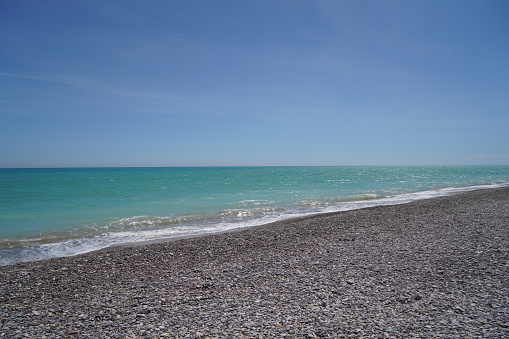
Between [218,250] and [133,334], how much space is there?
16.8 feet

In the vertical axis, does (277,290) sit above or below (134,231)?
above

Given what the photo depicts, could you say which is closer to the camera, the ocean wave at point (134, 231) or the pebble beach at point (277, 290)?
the pebble beach at point (277, 290)

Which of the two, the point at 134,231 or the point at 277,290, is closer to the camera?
the point at 277,290

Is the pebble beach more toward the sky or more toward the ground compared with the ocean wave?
more toward the sky

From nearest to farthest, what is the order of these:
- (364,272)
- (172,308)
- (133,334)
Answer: (133,334) < (172,308) < (364,272)

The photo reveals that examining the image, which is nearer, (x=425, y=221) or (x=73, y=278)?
(x=73, y=278)

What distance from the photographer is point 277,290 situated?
19.9ft

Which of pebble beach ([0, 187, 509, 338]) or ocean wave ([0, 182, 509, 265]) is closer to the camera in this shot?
pebble beach ([0, 187, 509, 338])

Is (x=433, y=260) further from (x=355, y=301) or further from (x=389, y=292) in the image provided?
(x=355, y=301)

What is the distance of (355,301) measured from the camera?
17.7ft

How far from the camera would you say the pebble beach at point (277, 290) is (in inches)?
183

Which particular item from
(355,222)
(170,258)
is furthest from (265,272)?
(355,222)

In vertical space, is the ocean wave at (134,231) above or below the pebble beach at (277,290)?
below

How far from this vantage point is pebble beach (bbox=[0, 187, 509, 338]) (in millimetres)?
4648
